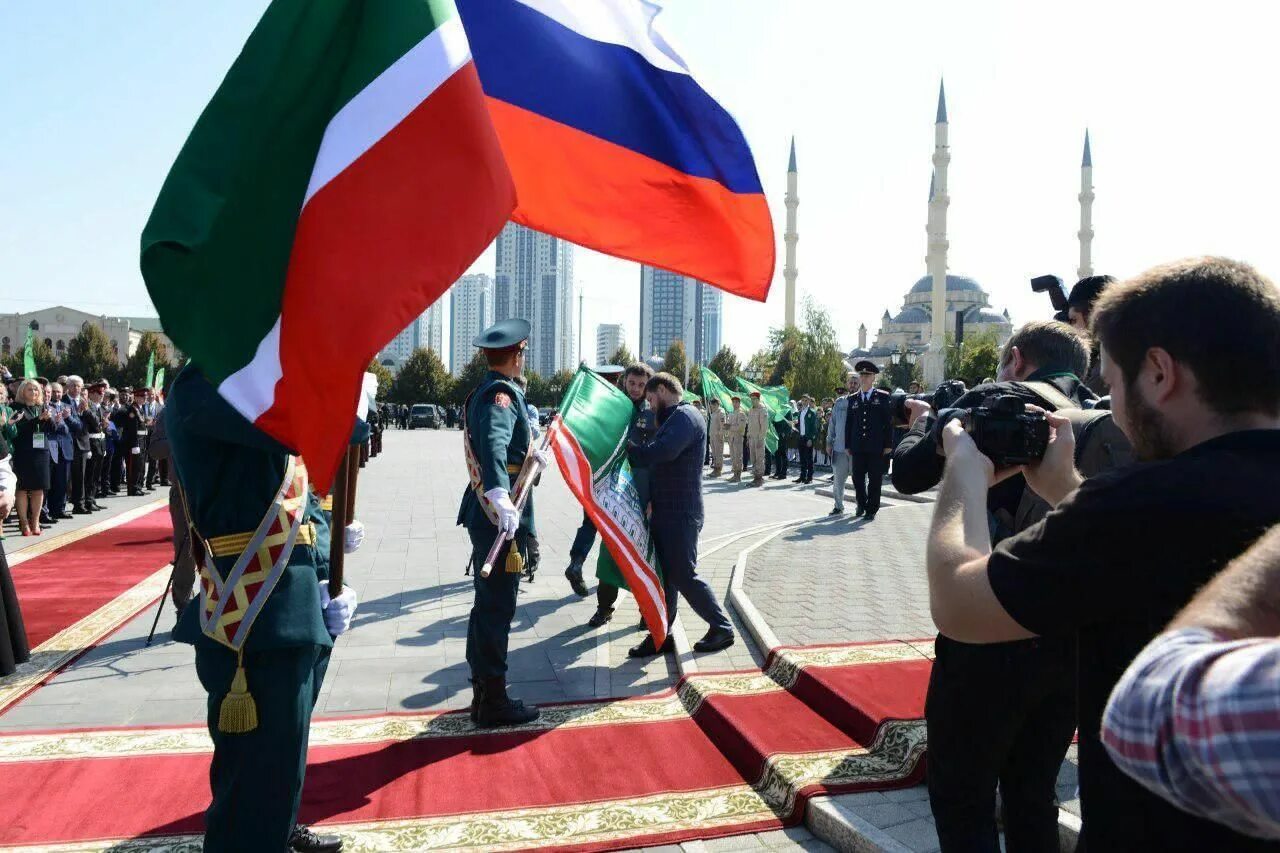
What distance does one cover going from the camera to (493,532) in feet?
17.0

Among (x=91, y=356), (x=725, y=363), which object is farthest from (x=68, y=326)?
(x=725, y=363)

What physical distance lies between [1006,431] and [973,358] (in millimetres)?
67703

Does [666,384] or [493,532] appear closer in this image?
[493,532]

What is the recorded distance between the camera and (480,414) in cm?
509

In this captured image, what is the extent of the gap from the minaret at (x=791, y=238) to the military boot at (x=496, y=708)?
78.5m

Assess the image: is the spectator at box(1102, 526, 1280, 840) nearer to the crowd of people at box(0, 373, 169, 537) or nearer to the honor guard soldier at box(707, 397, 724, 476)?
the crowd of people at box(0, 373, 169, 537)

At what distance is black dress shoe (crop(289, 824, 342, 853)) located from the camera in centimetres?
359

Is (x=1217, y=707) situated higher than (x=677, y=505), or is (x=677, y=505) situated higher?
(x=1217, y=707)

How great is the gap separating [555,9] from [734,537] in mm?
9239

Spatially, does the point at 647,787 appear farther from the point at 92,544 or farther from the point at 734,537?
the point at 92,544

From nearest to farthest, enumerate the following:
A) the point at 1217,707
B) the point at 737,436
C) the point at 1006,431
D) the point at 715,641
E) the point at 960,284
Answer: the point at 1217,707
the point at 1006,431
the point at 715,641
the point at 737,436
the point at 960,284

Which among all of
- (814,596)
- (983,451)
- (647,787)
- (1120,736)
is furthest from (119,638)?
(1120,736)

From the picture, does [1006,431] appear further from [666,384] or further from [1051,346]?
[666,384]

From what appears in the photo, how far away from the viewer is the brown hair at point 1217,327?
144 centimetres
